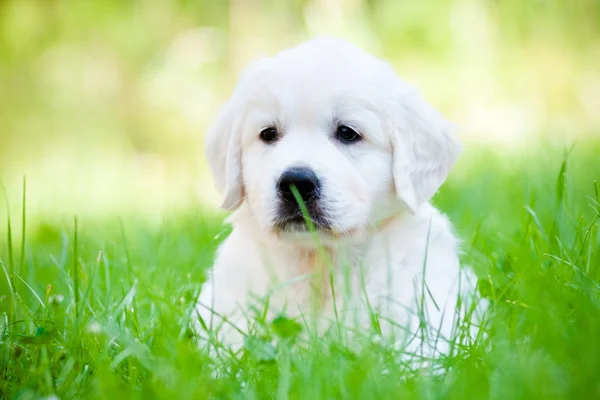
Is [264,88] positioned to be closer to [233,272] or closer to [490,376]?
[233,272]

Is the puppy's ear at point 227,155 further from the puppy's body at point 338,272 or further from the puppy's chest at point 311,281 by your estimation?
the puppy's chest at point 311,281

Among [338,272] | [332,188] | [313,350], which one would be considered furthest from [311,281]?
[313,350]

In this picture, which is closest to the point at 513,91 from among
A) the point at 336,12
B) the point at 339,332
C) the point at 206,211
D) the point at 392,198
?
the point at 336,12

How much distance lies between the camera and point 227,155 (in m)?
3.74

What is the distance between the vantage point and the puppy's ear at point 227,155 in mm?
3697

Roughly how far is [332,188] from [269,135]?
532 millimetres

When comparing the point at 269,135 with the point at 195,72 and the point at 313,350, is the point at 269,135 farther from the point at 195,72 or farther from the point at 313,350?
the point at 195,72

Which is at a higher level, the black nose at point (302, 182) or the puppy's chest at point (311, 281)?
the black nose at point (302, 182)

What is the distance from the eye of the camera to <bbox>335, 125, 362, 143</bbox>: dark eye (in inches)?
136

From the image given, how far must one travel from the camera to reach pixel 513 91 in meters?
9.63

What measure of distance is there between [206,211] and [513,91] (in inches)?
196

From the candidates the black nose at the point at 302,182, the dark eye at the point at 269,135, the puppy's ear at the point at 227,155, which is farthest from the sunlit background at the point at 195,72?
the black nose at the point at 302,182

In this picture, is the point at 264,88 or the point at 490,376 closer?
the point at 490,376

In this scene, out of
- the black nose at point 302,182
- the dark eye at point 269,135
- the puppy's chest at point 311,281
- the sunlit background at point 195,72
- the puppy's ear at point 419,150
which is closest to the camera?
the black nose at point 302,182
